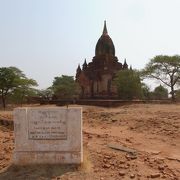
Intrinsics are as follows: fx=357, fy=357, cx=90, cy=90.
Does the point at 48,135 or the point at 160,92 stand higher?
the point at 160,92

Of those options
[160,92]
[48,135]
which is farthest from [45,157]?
[160,92]

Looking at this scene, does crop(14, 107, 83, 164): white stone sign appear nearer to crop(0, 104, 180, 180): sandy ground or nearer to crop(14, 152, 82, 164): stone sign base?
crop(14, 152, 82, 164): stone sign base

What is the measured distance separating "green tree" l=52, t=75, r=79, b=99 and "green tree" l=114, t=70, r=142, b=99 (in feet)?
22.8

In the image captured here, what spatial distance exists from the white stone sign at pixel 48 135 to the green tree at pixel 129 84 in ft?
94.8

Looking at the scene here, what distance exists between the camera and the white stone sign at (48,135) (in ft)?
24.4

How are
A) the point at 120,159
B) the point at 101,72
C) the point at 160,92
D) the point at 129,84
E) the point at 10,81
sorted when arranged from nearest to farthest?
the point at 120,159
the point at 10,81
the point at 129,84
the point at 101,72
the point at 160,92

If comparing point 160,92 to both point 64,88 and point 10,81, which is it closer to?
point 64,88

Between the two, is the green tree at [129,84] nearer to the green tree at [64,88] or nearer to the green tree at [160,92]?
the green tree at [64,88]

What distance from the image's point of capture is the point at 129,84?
36.5 m

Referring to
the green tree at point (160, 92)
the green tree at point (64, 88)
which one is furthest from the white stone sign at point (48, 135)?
the green tree at point (160, 92)

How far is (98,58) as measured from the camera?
46844 mm

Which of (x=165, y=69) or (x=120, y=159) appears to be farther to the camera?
(x=165, y=69)

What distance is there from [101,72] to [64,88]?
613 centimetres

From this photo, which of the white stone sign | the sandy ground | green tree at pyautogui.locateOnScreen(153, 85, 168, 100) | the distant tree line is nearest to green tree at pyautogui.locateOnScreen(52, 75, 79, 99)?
the distant tree line
